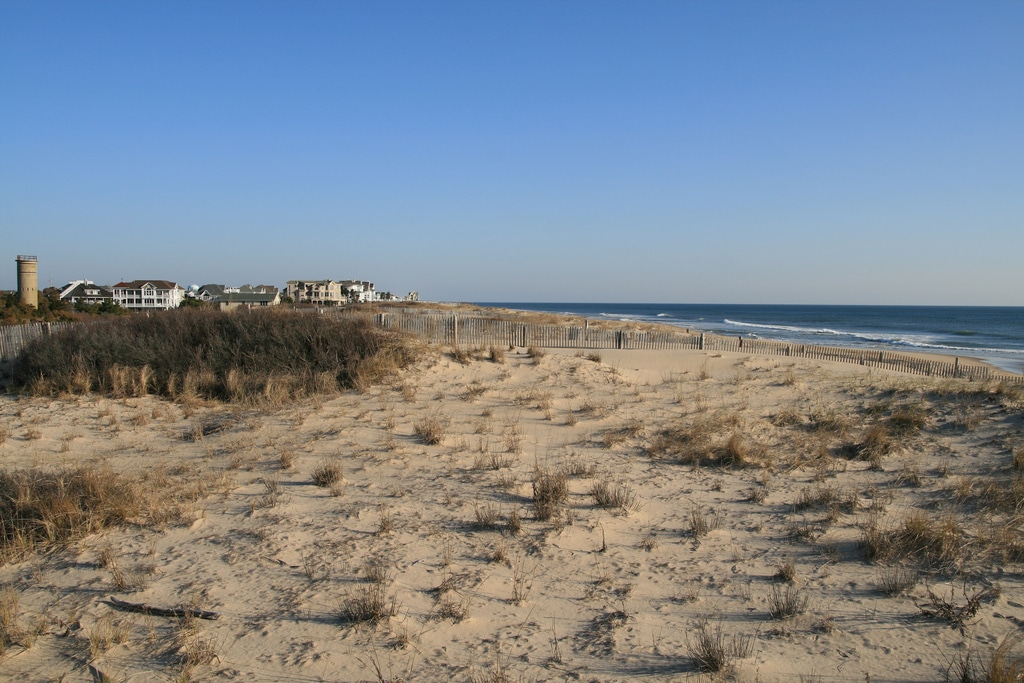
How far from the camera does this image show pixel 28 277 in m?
36.5

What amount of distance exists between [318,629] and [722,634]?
2.93 meters

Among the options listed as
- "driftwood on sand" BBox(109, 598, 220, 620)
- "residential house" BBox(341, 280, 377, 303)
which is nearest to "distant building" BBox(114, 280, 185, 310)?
"residential house" BBox(341, 280, 377, 303)

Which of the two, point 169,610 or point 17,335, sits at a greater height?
point 17,335

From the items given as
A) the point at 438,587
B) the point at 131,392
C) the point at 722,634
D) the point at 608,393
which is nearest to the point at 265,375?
the point at 131,392

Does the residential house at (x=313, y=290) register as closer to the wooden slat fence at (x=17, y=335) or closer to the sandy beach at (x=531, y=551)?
the wooden slat fence at (x=17, y=335)

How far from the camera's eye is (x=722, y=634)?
445cm

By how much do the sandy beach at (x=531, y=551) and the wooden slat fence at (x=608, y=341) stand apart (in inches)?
412

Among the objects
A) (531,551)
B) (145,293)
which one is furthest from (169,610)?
(145,293)

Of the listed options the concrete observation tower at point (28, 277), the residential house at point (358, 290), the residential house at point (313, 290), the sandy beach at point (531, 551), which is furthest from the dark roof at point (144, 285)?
the sandy beach at point (531, 551)

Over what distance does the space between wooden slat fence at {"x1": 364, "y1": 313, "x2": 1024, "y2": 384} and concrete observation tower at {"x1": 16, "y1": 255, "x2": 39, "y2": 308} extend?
88.6 feet

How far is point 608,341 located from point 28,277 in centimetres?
3437

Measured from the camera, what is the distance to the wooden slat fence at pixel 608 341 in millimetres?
21250

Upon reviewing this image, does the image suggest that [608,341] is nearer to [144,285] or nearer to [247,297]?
[247,297]

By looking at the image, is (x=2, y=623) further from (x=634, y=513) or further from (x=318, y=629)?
(x=634, y=513)
